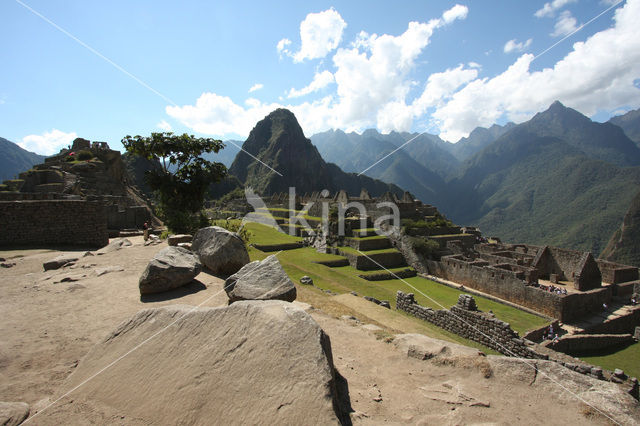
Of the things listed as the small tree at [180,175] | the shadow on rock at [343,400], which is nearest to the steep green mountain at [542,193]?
the small tree at [180,175]

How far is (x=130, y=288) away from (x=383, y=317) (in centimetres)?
760

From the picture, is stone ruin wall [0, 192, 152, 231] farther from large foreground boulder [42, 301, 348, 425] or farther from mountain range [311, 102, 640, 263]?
mountain range [311, 102, 640, 263]

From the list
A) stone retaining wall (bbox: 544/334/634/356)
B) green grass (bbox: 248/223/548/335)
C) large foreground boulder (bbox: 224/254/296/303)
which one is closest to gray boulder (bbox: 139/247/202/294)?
large foreground boulder (bbox: 224/254/296/303)

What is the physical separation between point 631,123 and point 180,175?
654ft

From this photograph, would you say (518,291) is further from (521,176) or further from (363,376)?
(521,176)

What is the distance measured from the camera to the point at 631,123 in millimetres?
138750

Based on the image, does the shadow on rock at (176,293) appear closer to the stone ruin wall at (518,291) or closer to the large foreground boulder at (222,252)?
the large foreground boulder at (222,252)

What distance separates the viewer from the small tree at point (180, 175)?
15.2 meters

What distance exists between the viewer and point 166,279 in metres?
7.11

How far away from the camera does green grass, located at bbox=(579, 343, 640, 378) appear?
11.2 m

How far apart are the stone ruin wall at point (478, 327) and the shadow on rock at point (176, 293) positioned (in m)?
10.2

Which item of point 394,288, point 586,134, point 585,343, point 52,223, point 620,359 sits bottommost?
point 620,359

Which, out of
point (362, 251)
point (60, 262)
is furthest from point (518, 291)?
point (60, 262)

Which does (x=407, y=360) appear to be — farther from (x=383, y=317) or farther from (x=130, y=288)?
(x=130, y=288)
